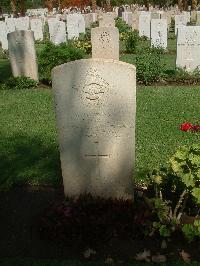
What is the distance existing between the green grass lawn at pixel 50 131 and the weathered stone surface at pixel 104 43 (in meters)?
1.38

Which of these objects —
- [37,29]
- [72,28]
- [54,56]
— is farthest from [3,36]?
[54,56]

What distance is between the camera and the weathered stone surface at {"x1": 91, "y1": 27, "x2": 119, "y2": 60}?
37.4 ft

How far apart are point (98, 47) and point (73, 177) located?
25.1ft

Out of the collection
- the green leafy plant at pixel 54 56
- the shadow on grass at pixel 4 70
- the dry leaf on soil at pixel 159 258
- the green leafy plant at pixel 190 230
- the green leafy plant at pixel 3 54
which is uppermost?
the green leafy plant at pixel 54 56

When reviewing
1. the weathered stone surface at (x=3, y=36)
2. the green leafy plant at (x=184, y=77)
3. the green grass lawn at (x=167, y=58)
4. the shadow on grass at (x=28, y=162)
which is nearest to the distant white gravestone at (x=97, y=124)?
the shadow on grass at (x=28, y=162)

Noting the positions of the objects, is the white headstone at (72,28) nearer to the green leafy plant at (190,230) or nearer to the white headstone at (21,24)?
the white headstone at (21,24)

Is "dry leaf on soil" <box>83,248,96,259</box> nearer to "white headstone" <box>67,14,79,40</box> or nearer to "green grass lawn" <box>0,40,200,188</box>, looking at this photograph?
"green grass lawn" <box>0,40,200,188</box>

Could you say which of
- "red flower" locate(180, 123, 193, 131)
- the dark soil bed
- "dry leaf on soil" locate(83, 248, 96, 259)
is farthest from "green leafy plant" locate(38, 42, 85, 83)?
"dry leaf on soil" locate(83, 248, 96, 259)

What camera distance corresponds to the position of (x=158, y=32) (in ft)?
56.0

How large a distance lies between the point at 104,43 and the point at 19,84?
2604 millimetres

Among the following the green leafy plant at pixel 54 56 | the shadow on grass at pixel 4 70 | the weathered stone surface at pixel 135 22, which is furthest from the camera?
the weathered stone surface at pixel 135 22

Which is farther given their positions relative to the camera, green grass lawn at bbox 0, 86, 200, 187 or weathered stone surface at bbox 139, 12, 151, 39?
weathered stone surface at bbox 139, 12, 151, 39

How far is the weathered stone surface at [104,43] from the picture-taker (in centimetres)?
1141

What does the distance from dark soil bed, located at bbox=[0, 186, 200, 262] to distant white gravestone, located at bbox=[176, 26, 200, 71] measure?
8443 mm
